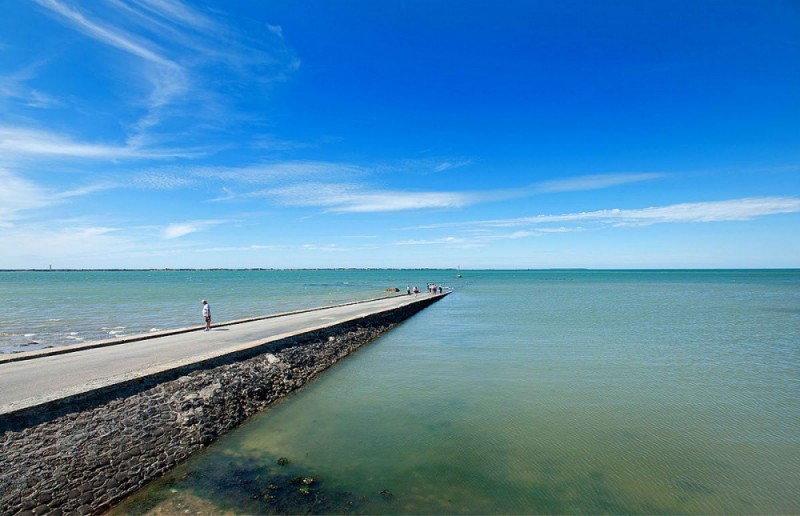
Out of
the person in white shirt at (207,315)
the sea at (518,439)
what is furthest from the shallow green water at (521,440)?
the person in white shirt at (207,315)

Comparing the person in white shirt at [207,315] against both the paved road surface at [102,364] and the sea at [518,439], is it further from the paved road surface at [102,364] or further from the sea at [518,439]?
the sea at [518,439]

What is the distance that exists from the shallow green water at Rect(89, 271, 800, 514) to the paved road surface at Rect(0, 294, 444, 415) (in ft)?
8.41

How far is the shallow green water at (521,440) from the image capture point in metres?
7.18

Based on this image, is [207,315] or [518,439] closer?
[518,439]

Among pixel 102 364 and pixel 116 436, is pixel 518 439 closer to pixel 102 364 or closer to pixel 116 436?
pixel 116 436

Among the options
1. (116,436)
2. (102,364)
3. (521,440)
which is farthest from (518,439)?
(102,364)

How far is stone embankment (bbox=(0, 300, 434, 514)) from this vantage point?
21.5 feet

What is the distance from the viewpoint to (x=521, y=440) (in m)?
9.55

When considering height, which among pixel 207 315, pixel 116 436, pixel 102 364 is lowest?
pixel 116 436

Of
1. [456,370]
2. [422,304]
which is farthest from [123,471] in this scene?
[422,304]

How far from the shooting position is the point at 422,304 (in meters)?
42.2

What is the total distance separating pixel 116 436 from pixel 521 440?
8.15 metres

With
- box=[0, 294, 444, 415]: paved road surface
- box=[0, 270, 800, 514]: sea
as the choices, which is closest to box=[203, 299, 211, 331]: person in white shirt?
box=[0, 294, 444, 415]: paved road surface

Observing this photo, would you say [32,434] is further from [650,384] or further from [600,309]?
[600,309]
